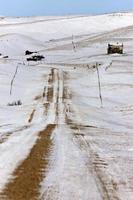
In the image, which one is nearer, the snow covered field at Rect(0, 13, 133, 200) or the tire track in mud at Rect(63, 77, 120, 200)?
the tire track in mud at Rect(63, 77, 120, 200)

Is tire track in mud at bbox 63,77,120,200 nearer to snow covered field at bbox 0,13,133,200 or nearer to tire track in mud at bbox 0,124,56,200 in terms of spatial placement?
snow covered field at bbox 0,13,133,200

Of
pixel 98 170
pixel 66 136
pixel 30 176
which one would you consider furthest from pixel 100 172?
pixel 66 136

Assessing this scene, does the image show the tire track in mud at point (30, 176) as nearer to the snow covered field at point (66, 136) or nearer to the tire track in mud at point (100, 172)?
the snow covered field at point (66, 136)

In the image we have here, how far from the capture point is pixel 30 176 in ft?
29.4

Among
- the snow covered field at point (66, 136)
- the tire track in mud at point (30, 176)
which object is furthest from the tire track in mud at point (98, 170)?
the tire track in mud at point (30, 176)

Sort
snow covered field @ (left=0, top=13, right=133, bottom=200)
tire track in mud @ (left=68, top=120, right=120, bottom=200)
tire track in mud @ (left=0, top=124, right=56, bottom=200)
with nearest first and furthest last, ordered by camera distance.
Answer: tire track in mud @ (left=0, top=124, right=56, bottom=200) < tire track in mud @ (left=68, top=120, right=120, bottom=200) < snow covered field @ (left=0, top=13, right=133, bottom=200)

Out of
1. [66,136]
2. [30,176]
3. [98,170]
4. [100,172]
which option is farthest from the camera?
[66,136]

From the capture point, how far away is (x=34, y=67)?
2030 inches

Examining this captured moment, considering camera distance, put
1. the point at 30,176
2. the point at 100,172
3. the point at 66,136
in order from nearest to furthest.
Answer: the point at 30,176 < the point at 100,172 < the point at 66,136

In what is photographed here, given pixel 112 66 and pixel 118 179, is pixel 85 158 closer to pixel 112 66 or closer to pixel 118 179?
pixel 118 179

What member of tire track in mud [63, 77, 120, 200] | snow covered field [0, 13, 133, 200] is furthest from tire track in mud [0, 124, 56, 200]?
tire track in mud [63, 77, 120, 200]

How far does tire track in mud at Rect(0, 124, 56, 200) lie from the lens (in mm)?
7781

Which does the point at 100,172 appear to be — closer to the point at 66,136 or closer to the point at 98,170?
the point at 98,170

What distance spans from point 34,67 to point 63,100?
2465cm
